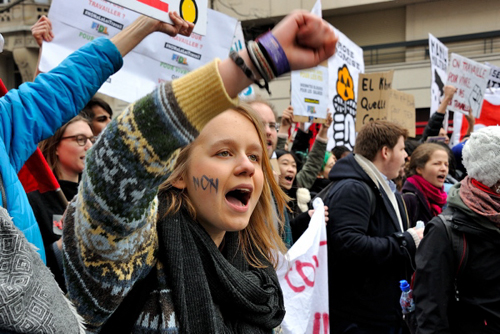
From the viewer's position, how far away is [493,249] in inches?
102

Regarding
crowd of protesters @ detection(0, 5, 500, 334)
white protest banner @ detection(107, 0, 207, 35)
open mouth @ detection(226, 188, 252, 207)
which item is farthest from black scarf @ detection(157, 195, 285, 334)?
white protest banner @ detection(107, 0, 207, 35)

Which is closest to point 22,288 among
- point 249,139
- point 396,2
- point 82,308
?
point 82,308

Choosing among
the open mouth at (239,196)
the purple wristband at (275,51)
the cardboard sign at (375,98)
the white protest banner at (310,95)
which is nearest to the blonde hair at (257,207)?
the open mouth at (239,196)

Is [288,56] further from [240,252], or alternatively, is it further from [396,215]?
[396,215]

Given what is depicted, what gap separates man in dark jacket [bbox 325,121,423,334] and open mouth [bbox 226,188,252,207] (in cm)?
188

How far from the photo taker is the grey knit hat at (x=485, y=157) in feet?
8.80

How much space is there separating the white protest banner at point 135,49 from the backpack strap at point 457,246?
2093 mm

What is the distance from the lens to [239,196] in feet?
5.10

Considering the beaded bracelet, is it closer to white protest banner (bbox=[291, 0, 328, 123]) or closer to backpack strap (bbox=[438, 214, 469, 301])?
backpack strap (bbox=[438, 214, 469, 301])

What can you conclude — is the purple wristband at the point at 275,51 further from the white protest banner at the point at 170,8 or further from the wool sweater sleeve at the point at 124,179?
the white protest banner at the point at 170,8

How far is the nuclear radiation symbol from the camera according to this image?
104 inches

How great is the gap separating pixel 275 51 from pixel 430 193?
3.72m

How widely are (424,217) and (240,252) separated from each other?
3.10 meters

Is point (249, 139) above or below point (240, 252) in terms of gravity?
above
